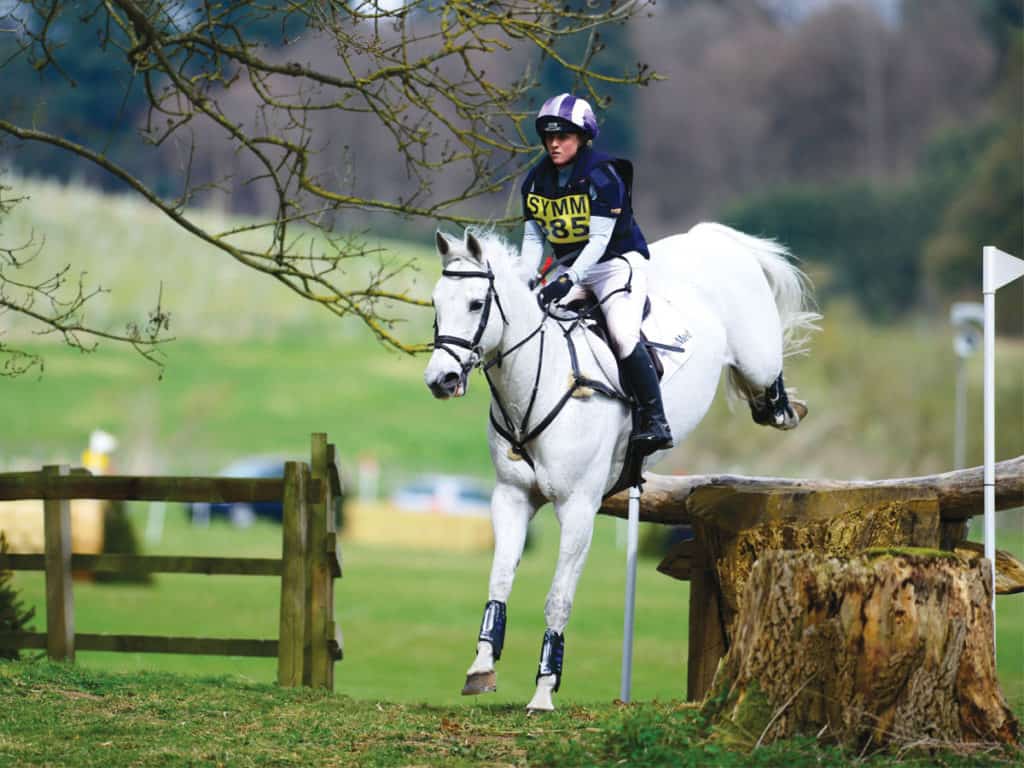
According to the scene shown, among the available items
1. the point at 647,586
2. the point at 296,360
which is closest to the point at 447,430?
the point at 296,360

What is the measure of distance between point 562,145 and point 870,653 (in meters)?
3.08

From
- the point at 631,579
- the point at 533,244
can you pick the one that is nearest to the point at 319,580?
the point at 631,579

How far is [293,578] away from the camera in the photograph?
9414mm

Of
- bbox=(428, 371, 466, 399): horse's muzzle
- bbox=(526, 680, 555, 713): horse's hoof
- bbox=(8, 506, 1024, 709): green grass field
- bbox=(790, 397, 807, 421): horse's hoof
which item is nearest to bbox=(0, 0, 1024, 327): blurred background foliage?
bbox=(8, 506, 1024, 709): green grass field

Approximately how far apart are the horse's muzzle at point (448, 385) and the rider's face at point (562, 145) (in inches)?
58.7

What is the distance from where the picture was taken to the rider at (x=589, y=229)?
805 cm

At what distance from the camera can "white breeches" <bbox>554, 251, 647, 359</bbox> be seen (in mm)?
8289

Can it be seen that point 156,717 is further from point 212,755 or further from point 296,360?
point 296,360

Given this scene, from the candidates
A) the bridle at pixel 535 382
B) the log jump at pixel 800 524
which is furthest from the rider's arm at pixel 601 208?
the log jump at pixel 800 524

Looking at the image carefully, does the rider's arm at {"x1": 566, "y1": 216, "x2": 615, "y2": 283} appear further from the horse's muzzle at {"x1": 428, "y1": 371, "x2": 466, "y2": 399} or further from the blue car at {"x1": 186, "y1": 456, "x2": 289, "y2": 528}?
the blue car at {"x1": 186, "y1": 456, "x2": 289, "y2": 528}

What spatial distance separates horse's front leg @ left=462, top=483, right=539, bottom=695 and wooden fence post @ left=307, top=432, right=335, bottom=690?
5.85 ft

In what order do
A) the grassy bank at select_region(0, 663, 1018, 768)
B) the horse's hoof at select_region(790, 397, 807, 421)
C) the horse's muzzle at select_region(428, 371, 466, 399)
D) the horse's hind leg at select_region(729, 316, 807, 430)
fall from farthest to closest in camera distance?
the horse's hoof at select_region(790, 397, 807, 421) → the horse's hind leg at select_region(729, 316, 807, 430) → the horse's muzzle at select_region(428, 371, 466, 399) → the grassy bank at select_region(0, 663, 1018, 768)

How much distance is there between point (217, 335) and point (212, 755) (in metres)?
52.6

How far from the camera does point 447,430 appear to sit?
162ft
